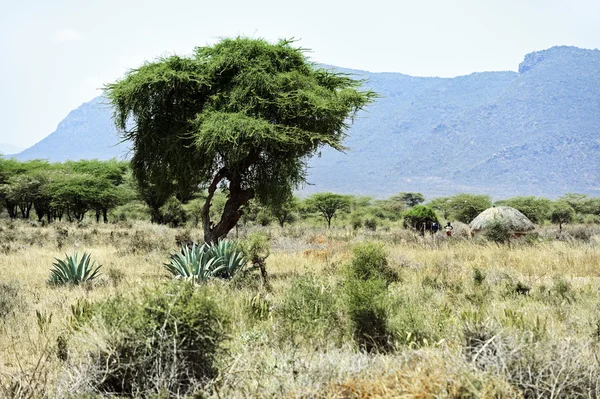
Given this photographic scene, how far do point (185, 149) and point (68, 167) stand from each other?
5572 cm

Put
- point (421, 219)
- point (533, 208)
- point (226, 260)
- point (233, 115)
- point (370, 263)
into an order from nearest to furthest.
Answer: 1. point (370, 263)
2. point (226, 260)
3. point (233, 115)
4. point (421, 219)
5. point (533, 208)

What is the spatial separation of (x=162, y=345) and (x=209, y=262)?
21.3ft

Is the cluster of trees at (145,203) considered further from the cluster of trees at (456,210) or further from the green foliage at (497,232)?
the green foliage at (497,232)

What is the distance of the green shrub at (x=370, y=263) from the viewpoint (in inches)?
409

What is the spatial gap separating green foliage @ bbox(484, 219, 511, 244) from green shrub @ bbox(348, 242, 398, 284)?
992 cm

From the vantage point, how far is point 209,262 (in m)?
11.0

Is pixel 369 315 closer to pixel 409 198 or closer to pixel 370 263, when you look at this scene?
pixel 370 263

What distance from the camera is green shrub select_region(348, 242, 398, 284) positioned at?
1040 centimetres

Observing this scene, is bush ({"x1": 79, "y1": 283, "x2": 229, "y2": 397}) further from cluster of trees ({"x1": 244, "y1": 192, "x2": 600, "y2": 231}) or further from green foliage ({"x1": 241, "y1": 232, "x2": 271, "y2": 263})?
cluster of trees ({"x1": 244, "y1": 192, "x2": 600, "y2": 231})

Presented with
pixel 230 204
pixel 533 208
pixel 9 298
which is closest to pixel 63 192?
pixel 230 204

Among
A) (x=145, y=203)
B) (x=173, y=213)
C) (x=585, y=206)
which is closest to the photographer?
(x=173, y=213)

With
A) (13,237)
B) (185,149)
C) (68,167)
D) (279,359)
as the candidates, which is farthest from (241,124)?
(68,167)

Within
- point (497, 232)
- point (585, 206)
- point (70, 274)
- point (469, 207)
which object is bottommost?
point (585, 206)

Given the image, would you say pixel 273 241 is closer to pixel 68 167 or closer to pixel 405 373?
pixel 405 373
